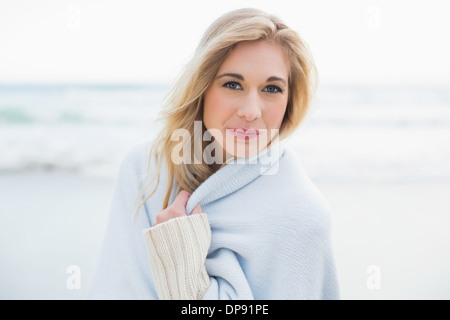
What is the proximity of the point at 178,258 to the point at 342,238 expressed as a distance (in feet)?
8.68

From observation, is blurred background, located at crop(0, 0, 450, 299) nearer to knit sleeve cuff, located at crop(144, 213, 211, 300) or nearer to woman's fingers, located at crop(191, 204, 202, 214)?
woman's fingers, located at crop(191, 204, 202, 214)

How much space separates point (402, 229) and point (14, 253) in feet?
11.1

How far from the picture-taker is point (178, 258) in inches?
52.4

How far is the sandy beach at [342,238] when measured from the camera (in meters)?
3.13

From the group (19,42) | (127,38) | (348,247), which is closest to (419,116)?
(348,247)

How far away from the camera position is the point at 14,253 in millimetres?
3502

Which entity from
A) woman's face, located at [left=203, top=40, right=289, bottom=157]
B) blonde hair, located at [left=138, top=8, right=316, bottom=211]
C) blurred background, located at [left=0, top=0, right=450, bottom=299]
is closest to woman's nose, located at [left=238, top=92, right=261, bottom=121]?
woman's face, located at [left=203, top=40, right=289, bottom=157]

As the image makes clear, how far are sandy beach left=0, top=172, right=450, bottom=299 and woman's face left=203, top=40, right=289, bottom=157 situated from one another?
80.8 inches

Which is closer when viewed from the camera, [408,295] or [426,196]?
[408,295]

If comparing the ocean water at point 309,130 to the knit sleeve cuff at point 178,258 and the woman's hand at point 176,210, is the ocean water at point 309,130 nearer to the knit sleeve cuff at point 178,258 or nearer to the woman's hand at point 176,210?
the woman's hand at point 176,210

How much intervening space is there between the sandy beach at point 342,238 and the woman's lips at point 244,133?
2.06 meters
